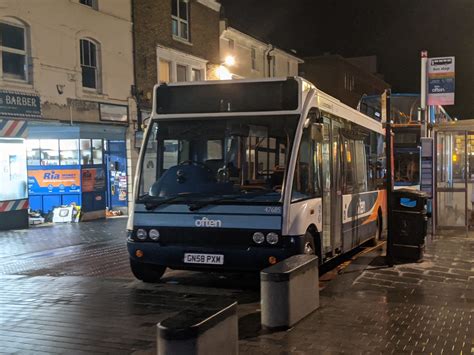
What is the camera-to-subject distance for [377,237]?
12.5 meters

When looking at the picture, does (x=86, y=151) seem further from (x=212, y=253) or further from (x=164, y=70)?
(x=212, y=253)

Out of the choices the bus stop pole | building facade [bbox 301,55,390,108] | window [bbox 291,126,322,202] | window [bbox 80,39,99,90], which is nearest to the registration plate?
window [bbox 291,126,322,202]

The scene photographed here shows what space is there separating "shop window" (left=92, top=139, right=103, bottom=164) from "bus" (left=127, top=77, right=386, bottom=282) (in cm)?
1099

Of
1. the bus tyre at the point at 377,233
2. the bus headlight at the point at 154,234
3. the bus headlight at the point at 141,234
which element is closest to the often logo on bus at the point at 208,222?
the bus headlight at the point at 154,234

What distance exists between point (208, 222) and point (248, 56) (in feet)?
75.7

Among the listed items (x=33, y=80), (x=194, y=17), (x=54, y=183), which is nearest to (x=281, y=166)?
(x=33, y=80)

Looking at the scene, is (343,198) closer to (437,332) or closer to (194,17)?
(437,332)

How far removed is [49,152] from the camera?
18.0m

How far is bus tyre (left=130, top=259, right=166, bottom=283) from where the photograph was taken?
26.5ft

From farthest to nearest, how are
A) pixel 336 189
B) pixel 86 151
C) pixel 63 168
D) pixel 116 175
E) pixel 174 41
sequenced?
pixel 174 41 < pixel 116 175 < pixel 86 151 < pixel 63 168 < pixel 336 189

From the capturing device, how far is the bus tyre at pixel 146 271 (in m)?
8.09

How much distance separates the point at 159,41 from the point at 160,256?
15.1m

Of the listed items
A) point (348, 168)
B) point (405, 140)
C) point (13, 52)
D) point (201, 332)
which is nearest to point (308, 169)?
point (348, 168)

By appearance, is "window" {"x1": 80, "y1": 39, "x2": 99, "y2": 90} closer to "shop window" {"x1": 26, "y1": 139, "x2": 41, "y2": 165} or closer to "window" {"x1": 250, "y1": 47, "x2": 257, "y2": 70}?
"shop window" {"x1": 26, "y1": 139, "x2": 41, "y2": 165}
